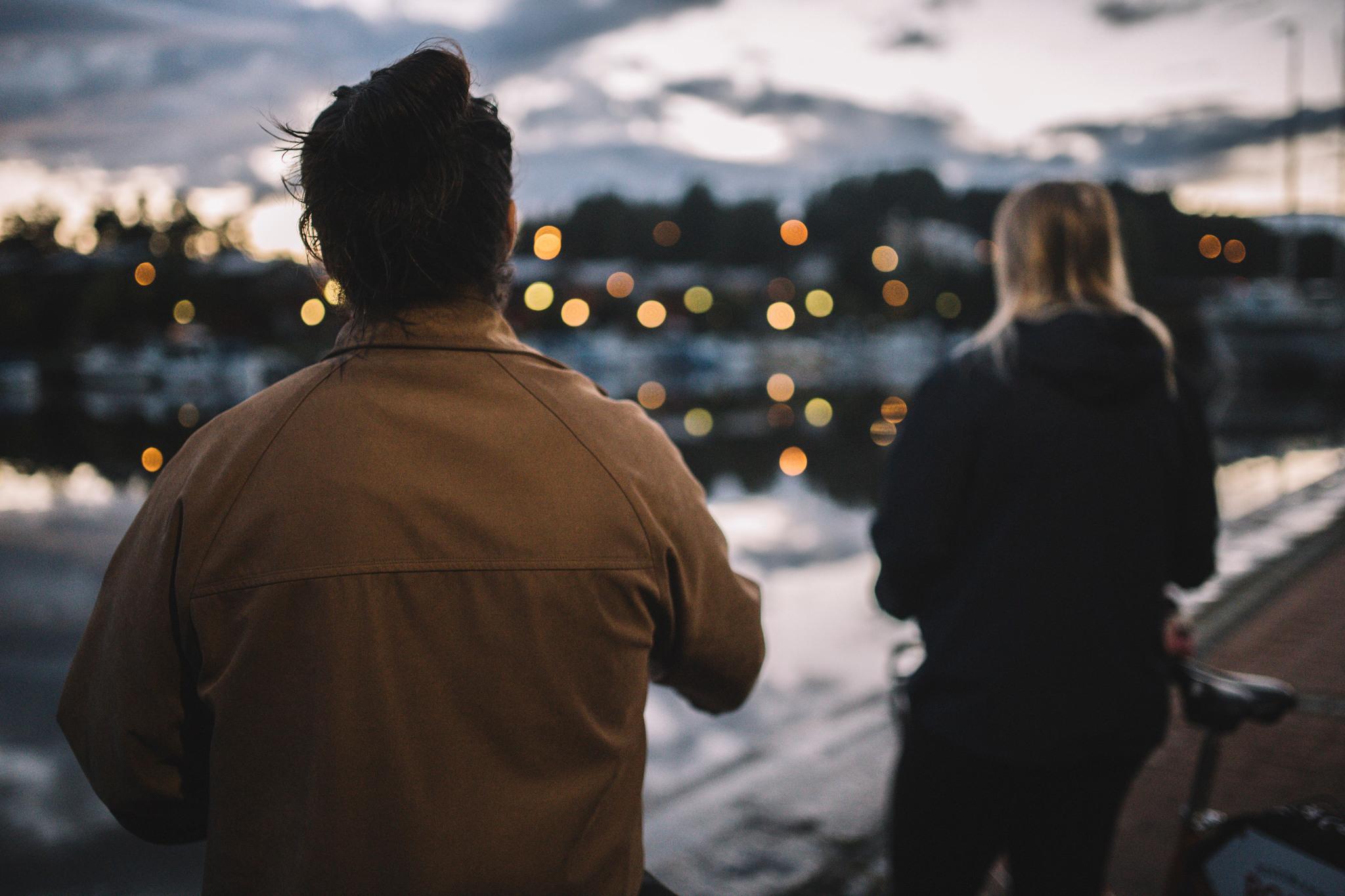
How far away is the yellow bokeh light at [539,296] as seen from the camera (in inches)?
1805

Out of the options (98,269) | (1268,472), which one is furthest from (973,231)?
(1268,472)

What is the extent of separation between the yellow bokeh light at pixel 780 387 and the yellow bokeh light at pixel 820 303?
2349 cm

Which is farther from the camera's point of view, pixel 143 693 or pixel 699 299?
pixel 699 299

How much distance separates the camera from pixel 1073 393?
1.86 metres

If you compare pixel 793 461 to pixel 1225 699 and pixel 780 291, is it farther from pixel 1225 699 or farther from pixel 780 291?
pixel 780 291

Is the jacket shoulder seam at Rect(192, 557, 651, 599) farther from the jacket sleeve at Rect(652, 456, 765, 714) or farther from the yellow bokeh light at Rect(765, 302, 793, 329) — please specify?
the yellow bokeh light at Rect(765, 302, 793, 329)

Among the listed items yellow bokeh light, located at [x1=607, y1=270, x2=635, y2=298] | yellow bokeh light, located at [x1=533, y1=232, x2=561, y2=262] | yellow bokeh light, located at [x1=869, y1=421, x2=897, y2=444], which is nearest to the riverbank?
yellow bokeh light, located at [x1=533, y1=232, x2=561, y2=262]

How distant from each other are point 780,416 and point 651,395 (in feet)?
22.0

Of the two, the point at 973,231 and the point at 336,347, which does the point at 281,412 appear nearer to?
the point at 336,347

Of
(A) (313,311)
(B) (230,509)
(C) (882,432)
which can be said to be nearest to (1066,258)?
(B) (230,509)

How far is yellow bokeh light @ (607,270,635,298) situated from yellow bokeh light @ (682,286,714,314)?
391cm

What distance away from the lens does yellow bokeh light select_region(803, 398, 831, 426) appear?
2058cm

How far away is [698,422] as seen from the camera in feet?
65.0

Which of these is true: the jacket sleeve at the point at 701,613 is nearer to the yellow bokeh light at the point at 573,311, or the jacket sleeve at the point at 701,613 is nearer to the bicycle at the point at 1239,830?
the bicycle at the point at 1239,830
